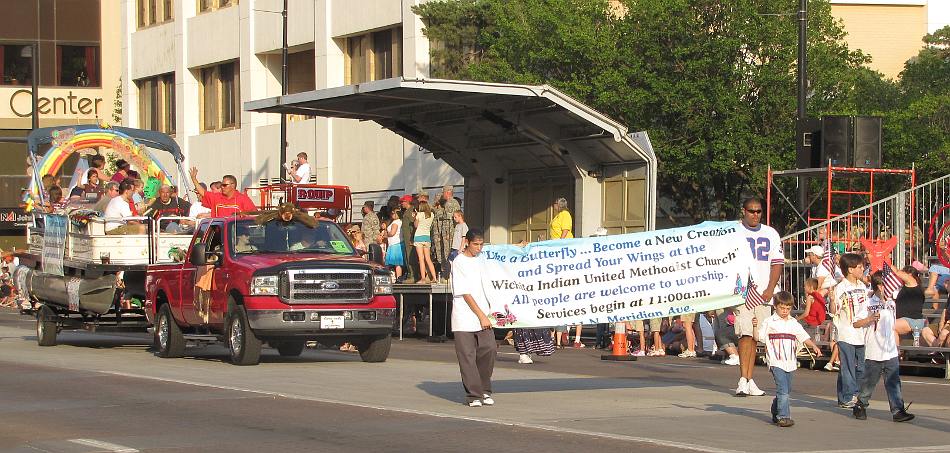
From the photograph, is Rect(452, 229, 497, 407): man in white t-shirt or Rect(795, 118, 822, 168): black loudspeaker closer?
Rect(452, 229, 497, 407): man in white t-shirt

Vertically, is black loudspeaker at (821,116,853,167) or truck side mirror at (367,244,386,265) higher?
black loudspeaker at (821,116,853,167)

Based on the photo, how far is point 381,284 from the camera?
66.3 ft

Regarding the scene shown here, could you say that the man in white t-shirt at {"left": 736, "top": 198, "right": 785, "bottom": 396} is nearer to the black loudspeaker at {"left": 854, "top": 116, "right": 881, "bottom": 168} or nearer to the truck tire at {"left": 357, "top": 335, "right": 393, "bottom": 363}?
the truck tire at {"left": 357, "top": 335, "right": 393, "bottom": 363}

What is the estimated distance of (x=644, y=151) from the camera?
25.6 meters

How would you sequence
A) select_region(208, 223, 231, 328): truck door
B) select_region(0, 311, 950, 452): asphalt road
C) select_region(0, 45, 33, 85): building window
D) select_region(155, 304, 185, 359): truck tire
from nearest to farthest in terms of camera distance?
select_region(0, 311, 950, 452): asphalt road → select_region(208, 223, 231, 328): truck door → select_region(155, 304, 185, 359): truck tire → select_region(0, 45, 33, 85): building window

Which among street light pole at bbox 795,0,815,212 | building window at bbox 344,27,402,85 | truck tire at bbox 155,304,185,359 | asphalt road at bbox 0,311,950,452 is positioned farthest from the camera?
building window at bbox 344,27,402,85

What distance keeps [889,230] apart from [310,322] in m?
11.8

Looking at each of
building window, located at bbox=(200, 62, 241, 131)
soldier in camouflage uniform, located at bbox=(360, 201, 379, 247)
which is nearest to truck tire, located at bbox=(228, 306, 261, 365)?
soldier in camouflage uniform, located at bbox=(360, 201, 379, 247)

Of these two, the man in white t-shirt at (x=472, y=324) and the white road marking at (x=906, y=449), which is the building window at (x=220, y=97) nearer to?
the man in white t-shirt at (x=472, y=324)

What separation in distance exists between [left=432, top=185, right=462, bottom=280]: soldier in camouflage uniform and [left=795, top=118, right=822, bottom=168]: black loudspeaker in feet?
21.4

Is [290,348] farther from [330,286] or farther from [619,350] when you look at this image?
[619,350]

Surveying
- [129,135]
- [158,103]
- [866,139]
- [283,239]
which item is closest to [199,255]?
[283,239]

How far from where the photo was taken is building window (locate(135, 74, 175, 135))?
5656 centimetres

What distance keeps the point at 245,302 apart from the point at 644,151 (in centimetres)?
877
